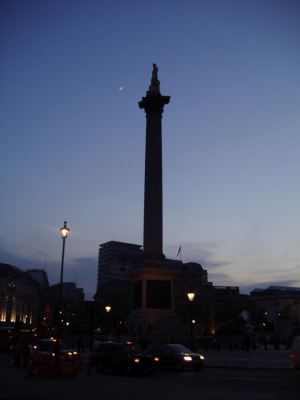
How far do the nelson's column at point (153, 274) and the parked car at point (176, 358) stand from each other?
645 inches

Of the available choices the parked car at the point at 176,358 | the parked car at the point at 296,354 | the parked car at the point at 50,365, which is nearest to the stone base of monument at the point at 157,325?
the parked car at the point at 176,358

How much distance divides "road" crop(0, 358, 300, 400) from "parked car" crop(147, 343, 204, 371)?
167 inches

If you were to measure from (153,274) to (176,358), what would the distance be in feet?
65.3

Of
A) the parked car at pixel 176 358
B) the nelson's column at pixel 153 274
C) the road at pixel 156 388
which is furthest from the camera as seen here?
the nelson's column at pixel 153 274

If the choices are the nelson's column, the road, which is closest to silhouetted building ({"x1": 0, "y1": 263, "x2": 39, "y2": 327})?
the nelson's column

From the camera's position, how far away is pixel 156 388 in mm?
18500

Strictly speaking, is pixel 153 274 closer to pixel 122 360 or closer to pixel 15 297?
pixel 122 360

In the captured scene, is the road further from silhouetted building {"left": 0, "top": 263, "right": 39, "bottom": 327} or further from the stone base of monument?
silhouetted building {"left": 0, "top": 263, "right": 39, "bottom": 327}

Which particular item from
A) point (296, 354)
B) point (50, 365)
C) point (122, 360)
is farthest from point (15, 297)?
point (296, 354)

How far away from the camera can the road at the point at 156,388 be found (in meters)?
15.8

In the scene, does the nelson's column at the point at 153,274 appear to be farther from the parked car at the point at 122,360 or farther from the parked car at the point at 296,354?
the parked car at the point at 296,354

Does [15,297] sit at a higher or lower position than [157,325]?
higher

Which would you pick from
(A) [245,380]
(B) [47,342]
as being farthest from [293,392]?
(B) [47,342]

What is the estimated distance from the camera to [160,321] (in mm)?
46781
